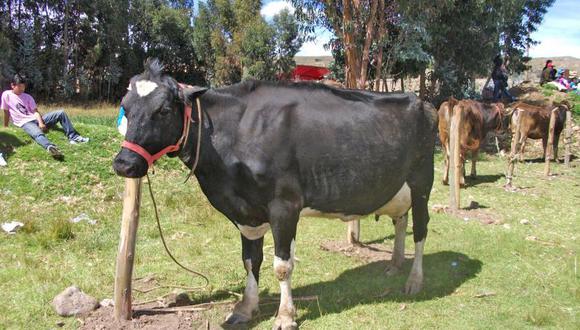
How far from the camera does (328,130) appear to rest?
15.9ft

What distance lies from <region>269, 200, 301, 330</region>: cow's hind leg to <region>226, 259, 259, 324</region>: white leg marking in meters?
0.37

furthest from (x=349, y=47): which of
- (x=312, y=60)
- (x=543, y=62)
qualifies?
(x=312, y=60)

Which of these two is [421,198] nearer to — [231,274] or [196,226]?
[231,274]

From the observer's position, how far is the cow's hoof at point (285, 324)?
456 cm

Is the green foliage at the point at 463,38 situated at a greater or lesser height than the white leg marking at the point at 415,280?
greater

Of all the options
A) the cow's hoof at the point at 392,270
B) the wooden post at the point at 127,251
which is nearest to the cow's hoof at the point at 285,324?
the wooden post at the point at 127,251

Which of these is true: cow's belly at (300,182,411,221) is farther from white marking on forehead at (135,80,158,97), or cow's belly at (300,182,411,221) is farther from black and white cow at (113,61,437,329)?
white marking on forehead at (135,80,158,97)

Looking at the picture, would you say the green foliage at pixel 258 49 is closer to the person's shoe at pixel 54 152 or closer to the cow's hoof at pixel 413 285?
the person's shoe at pixel 54 152

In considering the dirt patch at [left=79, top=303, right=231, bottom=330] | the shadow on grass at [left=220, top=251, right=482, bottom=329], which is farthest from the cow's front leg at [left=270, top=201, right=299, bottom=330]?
the dirt patch at [left=79, top=303, right=231, bottom=330]

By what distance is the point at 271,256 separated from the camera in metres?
6.93

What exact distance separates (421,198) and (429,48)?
15369mm

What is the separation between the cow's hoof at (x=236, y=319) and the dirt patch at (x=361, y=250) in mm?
2420

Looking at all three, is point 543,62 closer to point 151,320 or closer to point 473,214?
point 473,214

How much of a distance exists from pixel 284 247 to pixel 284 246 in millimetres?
10
